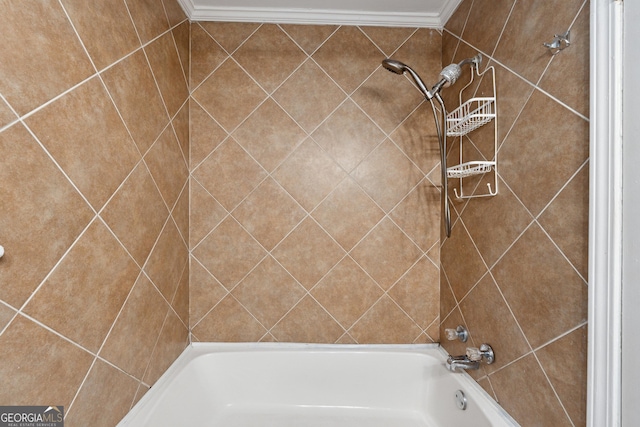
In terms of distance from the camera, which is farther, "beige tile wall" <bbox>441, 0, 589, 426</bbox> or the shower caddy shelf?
the shower caddy shelf

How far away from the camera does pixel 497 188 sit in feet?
3.68

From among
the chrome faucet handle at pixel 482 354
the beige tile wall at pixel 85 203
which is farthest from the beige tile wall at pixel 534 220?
the beige tile wall at pixel 85 203

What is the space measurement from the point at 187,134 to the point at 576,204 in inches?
61.1

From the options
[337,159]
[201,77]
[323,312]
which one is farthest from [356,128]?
[323,312]

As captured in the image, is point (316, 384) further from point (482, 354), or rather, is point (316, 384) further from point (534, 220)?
point (534, 220)

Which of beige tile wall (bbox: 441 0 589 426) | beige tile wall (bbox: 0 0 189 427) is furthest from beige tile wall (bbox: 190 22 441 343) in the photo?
beige tile wall (bbox: 441 0 589 426)

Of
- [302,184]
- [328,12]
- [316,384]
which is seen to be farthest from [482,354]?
[328,12]

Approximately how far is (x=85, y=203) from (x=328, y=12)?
1.38 metres

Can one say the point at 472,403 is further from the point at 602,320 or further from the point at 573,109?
the point at 573,109

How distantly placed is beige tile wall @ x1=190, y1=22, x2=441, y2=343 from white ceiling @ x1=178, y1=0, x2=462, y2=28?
0.04 meters

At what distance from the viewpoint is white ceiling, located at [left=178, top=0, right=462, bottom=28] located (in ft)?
5.04

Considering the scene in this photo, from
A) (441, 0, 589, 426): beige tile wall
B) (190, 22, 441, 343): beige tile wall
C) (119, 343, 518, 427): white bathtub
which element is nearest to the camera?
(441, 0, 589, 426): beige tile wall

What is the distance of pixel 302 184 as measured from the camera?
5.32 feet

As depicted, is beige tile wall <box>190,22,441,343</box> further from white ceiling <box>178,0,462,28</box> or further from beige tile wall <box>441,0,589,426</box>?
beige tile wall <box>441,0,589,426</box>
